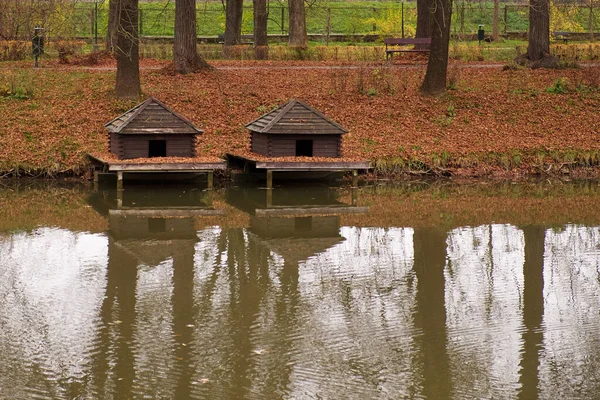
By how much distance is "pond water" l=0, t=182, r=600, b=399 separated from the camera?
9461mm

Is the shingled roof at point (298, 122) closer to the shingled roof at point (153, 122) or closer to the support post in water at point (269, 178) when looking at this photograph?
the support post in water at point (269, 178)

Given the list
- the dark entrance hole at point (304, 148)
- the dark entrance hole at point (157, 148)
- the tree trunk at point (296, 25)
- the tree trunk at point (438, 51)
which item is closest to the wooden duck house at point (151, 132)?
the dark entrance hole at point (157, 148)

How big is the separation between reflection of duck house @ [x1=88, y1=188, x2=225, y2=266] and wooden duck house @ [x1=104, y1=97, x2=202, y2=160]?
976mm

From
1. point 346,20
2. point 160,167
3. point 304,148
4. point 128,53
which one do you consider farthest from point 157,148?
point 346,20

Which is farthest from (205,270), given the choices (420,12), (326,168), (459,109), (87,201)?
(420,12)

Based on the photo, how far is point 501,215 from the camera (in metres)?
19.2

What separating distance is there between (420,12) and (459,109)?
6.56 metres

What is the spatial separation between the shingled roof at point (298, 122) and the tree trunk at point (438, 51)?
623 cm

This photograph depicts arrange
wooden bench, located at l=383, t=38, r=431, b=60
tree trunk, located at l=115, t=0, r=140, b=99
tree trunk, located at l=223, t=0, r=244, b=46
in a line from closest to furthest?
tree trunk, located at l=115, t=0, r=140, b=99, wooden bench, located at l=383, t=38, r=431, b=60, tree trunk, located at l=223, t=0, r=244, b=46

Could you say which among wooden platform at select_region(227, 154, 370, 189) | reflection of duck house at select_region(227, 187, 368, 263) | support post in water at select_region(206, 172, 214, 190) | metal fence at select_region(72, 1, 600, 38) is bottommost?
reflection of duck house at select_region(227, 187, 368, 263)

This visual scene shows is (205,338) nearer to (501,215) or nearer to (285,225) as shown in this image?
(285,225)

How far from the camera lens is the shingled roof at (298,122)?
22.3 meters

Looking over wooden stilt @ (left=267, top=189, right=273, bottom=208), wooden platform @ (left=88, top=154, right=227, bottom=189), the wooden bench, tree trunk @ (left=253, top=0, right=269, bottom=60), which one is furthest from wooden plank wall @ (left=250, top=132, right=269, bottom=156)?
tree trunk @ (left=253, top=0, right=269, bottom=60)

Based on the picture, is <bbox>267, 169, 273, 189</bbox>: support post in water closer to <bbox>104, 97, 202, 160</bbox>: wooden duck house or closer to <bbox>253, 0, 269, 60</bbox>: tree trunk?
<bbox>104, 97, 202, 160</bbox>: wooden duck house
